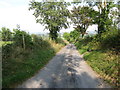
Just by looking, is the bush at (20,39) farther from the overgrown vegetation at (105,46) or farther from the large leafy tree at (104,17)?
the large leafy tree at (104,17)

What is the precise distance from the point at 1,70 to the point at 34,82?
8.16 ft

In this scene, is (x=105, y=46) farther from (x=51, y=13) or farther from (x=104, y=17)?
(x=51, y=13)

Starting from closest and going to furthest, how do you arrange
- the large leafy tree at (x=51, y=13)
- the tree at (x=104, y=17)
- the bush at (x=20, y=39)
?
1. the bush at (x=20, y=39)
2. the tree at (x=104, y=17)
3. the large leafy tree at (x=51, y=13)

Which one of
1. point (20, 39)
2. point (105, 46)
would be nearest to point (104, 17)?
point (105, 46)

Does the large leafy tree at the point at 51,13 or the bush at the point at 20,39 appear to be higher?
the large leafy tree at the point at 51,13

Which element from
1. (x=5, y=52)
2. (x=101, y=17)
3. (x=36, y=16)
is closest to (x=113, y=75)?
(x=5, y=52)

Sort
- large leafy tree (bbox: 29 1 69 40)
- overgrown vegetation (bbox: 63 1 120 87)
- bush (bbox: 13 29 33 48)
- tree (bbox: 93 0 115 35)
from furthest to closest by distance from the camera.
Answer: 1. large leafy tree (bbox: 29 1 69 40)
2. tree (bbox: 93 0 115 35)
3. bush (bbox: 13 29 33 48)
4. overgrown vegetation (bbox: 63 1 120 87)

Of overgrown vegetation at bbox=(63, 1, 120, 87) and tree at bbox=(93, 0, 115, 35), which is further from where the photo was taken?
tree at bbox=(93, 0, 115, 35)

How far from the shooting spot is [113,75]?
8352 mm

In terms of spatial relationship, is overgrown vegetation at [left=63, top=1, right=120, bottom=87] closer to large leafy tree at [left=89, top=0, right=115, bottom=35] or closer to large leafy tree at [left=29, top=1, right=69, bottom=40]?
large leafy tree at [left=89, top=0, right=115, bottom=35]

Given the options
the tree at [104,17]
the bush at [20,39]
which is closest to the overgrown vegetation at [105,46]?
the tree at [104,17]

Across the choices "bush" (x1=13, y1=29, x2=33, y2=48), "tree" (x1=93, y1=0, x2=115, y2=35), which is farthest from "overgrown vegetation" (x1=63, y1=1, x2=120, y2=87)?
"bush" (x1=13, y1=29, x2=33, y2=48)

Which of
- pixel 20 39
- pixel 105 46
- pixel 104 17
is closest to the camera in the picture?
pixel 20 39

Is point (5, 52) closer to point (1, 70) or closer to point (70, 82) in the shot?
point (1, 70)
